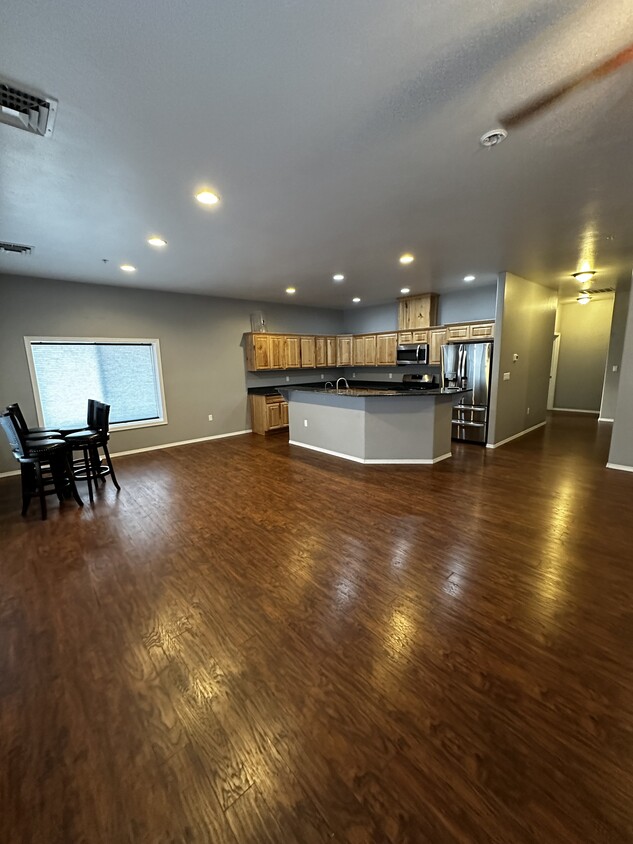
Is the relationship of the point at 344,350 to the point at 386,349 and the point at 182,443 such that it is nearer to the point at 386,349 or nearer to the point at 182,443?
the point at 386,349

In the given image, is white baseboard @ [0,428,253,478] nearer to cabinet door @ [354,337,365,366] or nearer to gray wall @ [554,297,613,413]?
cabinet door @ [354,337,365,366]

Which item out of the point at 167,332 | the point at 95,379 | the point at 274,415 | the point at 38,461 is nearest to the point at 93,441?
the point at 38,461

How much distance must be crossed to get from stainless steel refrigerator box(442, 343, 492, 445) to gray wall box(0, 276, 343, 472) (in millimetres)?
3706

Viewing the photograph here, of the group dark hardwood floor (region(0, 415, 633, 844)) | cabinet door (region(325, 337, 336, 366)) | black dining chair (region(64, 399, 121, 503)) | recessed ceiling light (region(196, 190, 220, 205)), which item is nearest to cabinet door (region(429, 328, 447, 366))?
cabinet door (region(325, 337, 336, 366))

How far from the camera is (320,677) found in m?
1.61

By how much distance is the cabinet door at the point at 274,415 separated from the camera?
6992 mm

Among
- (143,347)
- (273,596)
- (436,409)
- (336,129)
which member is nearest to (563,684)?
(273,596)

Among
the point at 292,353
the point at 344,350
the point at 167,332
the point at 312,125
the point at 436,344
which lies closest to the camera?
the point at 312,125

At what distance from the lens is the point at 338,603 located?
209 centimetres

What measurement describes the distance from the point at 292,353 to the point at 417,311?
2.89 meters

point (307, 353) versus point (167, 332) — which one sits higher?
point (167, 332)

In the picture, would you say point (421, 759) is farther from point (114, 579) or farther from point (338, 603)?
point (114, 579)

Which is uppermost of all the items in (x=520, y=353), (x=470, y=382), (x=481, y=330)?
(x=481, y=330)

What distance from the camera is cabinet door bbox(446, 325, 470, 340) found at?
5.89m
